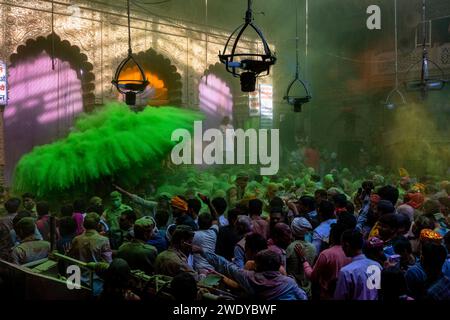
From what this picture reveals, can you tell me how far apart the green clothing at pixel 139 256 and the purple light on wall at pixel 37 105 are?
8.63 m

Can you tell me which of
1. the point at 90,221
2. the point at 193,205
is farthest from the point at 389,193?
the point at 90,221

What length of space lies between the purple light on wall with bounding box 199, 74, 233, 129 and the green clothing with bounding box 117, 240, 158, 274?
12327mm

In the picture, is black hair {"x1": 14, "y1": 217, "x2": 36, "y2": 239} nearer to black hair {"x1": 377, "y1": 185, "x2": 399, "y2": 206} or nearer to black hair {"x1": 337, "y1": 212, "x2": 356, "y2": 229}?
black hair {"x1": 337, "y1": 212, "x2": 356, "y2": 229}

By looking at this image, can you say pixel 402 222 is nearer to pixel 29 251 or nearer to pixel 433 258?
pixel 433 258

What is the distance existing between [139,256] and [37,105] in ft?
30.1

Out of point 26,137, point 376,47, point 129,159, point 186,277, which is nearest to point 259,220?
point 186,277

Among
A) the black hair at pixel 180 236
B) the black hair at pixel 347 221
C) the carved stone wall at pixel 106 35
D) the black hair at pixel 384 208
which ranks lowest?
the black hair at pixel 180 236

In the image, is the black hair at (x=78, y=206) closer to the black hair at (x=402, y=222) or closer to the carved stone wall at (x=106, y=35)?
the black hair at (x=402, y=222)

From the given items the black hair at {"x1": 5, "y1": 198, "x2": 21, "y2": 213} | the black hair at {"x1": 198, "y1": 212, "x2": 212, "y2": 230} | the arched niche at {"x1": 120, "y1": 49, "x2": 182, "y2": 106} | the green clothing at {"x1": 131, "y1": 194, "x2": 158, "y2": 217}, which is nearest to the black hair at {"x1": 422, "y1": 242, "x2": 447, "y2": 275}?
the black hair at {"x1": 198, "y1": 212, "x2": 212, "y2": 230}

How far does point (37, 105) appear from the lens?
484 inches

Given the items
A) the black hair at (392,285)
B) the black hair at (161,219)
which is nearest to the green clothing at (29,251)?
the black hair at (161,219)

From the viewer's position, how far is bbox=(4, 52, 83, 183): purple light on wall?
1191 cm

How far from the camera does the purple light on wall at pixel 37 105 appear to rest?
39.1 ft

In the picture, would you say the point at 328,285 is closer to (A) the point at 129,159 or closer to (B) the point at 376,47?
(A) the point at 129,159
